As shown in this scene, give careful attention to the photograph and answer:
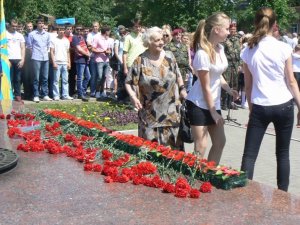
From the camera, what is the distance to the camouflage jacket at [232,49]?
11555mm

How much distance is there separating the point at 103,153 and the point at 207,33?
1410 millimetres

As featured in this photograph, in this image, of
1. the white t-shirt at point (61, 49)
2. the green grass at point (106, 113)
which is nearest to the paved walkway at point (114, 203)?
the green grass at point (106, 113)

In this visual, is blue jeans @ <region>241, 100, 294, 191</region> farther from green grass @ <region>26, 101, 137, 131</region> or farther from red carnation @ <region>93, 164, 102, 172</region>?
green grass @ <region>26, 101, 137, 131</region>

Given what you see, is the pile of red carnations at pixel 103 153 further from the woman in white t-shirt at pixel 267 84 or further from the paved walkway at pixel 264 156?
the paved walkway at pixel 264 156

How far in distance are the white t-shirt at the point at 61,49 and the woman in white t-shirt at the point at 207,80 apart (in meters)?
7.63

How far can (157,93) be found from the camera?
5250mm

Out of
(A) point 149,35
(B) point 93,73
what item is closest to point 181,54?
(B) point 93,73

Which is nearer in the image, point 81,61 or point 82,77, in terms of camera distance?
point 81,61

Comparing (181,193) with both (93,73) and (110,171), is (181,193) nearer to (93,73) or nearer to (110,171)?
(110,171)

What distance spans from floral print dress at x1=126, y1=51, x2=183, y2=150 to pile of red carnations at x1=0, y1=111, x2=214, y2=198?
424 mm

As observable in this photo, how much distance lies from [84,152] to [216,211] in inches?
66.6

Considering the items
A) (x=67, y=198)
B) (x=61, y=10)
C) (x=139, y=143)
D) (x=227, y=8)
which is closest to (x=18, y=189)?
(x=67, y=198)

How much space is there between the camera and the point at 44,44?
38.7 ft

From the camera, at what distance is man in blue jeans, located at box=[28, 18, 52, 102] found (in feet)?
38.6
